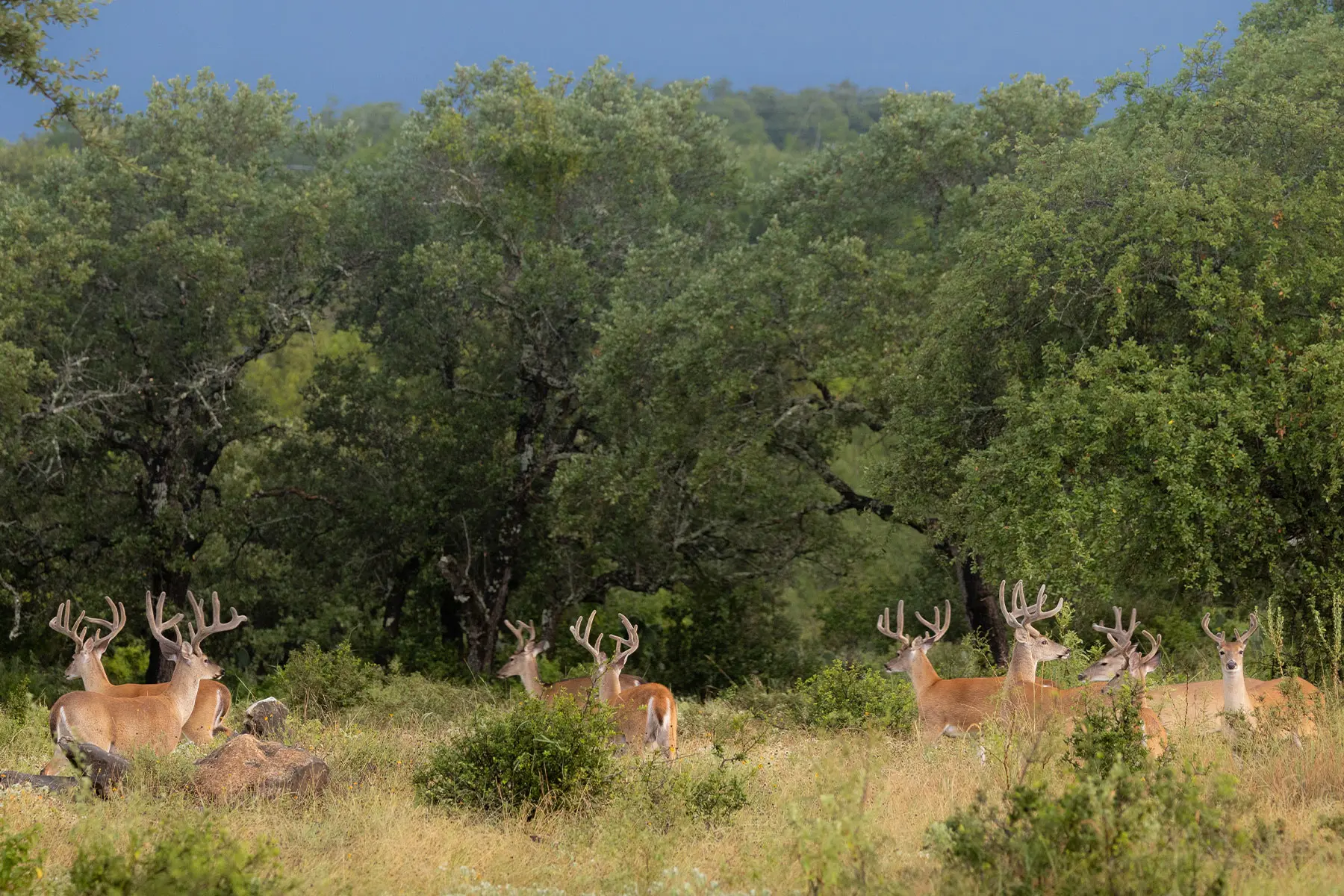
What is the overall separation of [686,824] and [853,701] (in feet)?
17.8

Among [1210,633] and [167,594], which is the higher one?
[1210,633]

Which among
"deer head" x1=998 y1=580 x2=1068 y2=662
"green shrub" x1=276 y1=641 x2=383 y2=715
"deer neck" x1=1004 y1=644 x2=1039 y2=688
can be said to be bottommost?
"green shrub" x1=276 y1=641 x2=383 y2=715

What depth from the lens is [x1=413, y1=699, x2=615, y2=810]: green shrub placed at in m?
7.99

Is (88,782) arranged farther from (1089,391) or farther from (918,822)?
(1089,391)

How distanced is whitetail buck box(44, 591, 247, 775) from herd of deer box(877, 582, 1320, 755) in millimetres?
5386

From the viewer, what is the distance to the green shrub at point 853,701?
39.2 ft

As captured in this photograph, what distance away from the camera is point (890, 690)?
13062mm

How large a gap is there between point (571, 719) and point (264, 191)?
14.2 m

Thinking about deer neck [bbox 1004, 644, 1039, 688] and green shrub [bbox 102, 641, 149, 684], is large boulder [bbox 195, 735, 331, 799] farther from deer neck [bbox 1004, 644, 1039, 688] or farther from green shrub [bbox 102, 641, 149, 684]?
green shrub [bbox 102, 641, 149, 684]

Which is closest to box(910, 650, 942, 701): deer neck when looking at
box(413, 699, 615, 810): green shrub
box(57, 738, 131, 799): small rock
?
box(413, 699, 615, 810): green shrub

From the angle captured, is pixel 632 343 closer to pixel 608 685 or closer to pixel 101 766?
pixel 608 685

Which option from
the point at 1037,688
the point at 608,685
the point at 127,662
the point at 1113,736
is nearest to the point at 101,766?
the point at 608,685

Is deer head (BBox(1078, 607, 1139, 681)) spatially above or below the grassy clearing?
above

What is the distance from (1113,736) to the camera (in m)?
7.07
